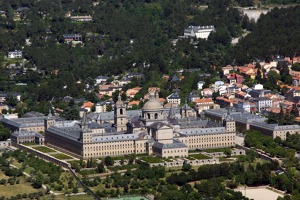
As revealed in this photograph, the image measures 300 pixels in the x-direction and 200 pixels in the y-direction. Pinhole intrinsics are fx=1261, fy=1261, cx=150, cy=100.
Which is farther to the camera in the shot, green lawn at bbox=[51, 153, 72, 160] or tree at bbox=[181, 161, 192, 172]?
green lawn at bbox=[51, 153, 72, 160]

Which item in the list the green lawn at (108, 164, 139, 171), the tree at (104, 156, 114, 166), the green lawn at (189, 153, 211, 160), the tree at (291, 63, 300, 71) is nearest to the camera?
the green lawn at (108, 164, 139, 171)

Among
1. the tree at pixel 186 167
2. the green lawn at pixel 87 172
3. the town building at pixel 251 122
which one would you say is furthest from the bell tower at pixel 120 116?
the tree at pixel 186 167

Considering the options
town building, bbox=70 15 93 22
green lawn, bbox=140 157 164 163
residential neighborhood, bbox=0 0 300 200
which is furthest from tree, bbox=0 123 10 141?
town building, bbox=70 15 93 22

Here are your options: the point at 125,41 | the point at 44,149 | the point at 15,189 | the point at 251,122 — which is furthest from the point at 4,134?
the point at 125,41

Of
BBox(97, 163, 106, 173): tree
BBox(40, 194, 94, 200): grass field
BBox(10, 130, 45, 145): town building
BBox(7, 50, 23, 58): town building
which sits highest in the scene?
BBox(7, 50, 23, 58): town building

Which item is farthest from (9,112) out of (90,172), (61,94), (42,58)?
(90,172)

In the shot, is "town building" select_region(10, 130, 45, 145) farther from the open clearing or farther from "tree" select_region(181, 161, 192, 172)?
the open clearing

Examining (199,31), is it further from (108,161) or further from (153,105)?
(108,161)

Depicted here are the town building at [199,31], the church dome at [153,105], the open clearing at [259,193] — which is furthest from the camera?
the town building at [199,31]

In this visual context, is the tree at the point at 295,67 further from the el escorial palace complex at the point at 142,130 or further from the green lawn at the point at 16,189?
the green lawn at the point at 16,189

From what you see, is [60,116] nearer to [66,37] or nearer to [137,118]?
[137,118]

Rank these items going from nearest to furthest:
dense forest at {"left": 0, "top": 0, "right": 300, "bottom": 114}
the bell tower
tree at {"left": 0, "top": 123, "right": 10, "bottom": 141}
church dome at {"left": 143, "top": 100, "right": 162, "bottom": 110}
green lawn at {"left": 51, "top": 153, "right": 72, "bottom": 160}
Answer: green lawn at {"left": 51, "top": 153, "right": 72, "bottom": 160}, church dome at {"left": 143, "top": 100, "right": 162, "bottom": 110}, the bell tower, tree at {"left": 0, "top": 123, "right": 10, "bottom": 141}, dense forest at {"left": 0, "top": 0, "right": 300, "bottom": 114}
